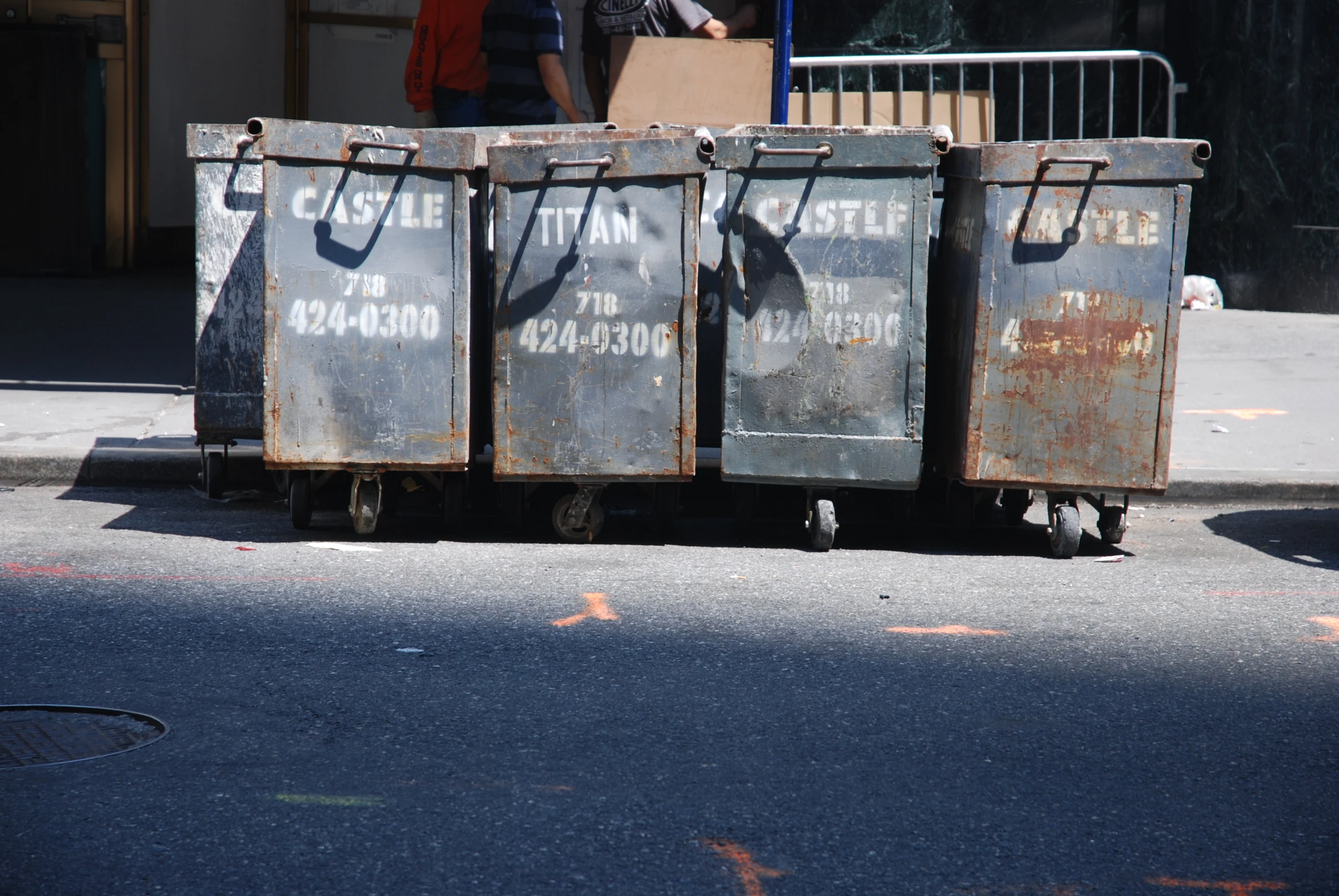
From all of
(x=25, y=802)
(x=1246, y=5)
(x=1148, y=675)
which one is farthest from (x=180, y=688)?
(x=1246, y=5)

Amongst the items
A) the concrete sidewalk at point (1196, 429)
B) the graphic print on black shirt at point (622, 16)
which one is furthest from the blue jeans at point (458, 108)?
the concrete sidewalk at point (1196, 429)

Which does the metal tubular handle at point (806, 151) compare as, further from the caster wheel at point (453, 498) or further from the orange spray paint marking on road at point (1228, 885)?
the orange spray paint marking on road at point (1228, 885)

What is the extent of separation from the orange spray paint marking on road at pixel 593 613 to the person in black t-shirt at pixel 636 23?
4.33 metres

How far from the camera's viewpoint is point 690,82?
8531mm

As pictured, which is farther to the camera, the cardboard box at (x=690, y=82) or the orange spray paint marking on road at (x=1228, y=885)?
the cardboard box at (x=690, y=82)

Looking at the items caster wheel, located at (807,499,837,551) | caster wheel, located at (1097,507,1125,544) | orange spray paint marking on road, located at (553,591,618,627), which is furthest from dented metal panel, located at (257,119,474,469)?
caster wheel, located at (1097,507,1125,544)

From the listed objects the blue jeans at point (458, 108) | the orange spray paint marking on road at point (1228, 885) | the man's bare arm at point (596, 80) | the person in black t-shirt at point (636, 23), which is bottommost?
the orange spray paint marking on road at point (1228, 885)

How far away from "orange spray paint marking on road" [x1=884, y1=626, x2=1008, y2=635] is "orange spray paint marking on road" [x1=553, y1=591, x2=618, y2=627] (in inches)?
36.0

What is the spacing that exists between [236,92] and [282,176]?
988 centimetres

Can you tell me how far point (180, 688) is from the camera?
13.2 feet

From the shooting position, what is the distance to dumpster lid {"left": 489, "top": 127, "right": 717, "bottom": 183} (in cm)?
590

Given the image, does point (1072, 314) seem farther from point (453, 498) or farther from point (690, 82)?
point (690, 82)

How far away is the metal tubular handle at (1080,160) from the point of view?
5.78 metres

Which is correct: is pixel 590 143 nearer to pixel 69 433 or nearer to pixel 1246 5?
pixel 69 433
